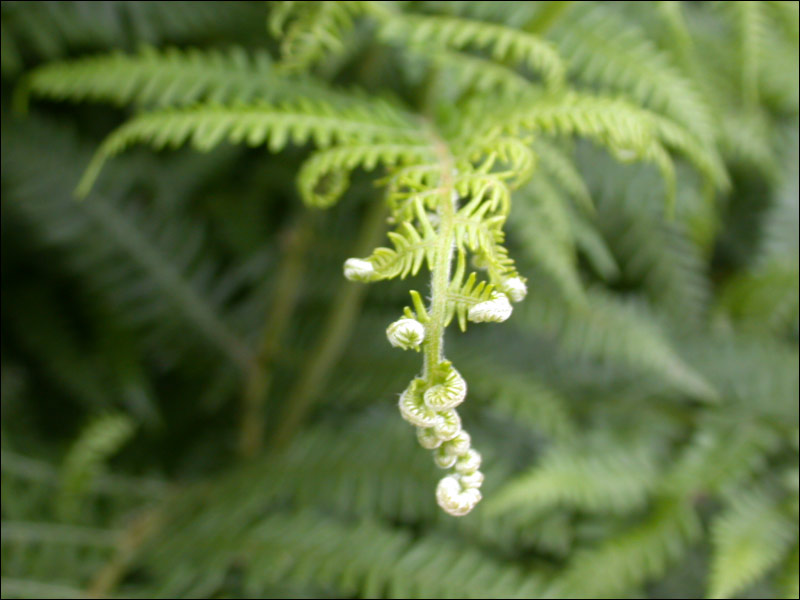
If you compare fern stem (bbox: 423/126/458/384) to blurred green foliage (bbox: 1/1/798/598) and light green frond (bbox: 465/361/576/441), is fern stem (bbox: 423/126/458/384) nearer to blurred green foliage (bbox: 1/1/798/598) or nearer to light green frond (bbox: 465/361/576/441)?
blurred green foliage (bbox: 1/1/798/598)

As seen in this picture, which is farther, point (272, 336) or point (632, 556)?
point (272, 336)

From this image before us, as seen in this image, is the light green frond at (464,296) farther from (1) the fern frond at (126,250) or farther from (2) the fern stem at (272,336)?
(1) the fern frond at (126,250)

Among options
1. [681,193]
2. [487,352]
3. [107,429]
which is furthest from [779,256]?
[107,429]

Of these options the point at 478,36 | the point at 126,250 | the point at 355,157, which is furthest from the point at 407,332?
the point at 126,250

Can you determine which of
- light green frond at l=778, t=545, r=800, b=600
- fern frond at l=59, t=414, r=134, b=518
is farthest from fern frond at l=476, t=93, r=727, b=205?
fern frond at l=59, t=414, r=134, b=518

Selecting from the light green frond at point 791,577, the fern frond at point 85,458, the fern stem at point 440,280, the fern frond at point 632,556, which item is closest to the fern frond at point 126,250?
the fern frond at point 85,458

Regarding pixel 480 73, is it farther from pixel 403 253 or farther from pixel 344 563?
pixel 344 563

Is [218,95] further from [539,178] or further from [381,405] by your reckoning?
[381,405]
